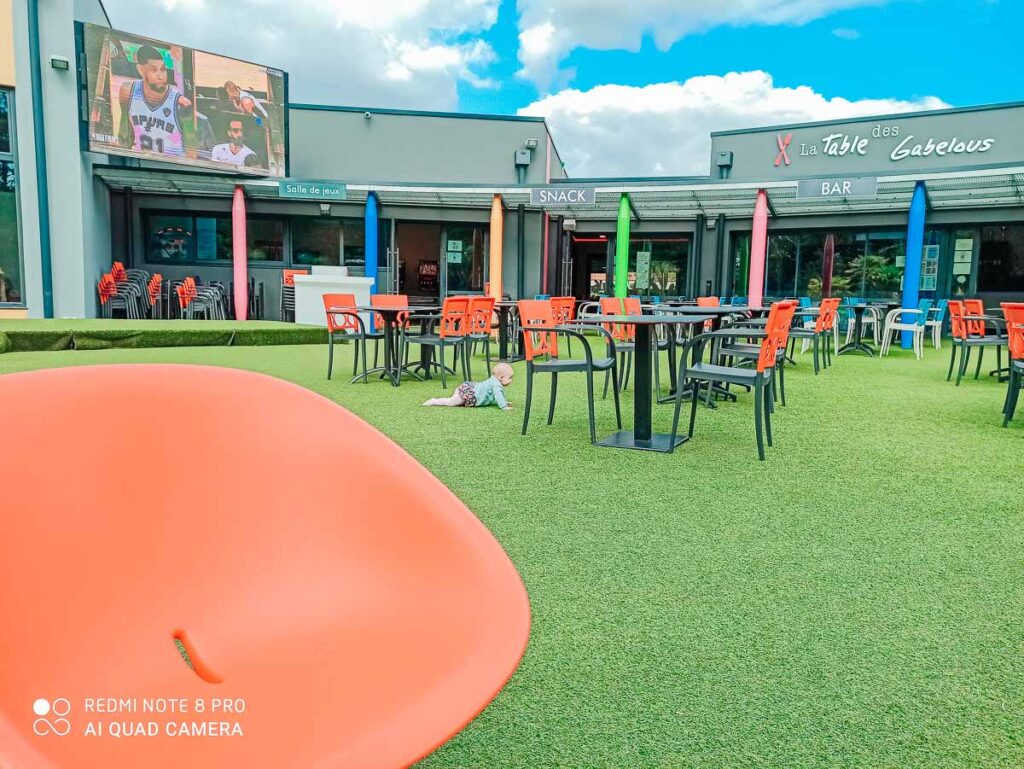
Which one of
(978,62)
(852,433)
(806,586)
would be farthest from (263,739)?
(978,62)

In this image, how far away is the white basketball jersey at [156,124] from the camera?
1418 centimetres

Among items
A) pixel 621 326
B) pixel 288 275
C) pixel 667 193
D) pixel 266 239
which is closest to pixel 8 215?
pixel 266 239

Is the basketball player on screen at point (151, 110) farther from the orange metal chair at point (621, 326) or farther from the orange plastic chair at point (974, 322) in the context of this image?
the orange plastic chair at point (974, 322)

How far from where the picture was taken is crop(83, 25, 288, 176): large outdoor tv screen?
45.4 feet

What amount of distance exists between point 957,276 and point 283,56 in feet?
49.9

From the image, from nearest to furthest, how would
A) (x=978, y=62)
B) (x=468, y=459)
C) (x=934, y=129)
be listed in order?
(x=468, y=459), (x=934, y=129), (x=978, y=62)

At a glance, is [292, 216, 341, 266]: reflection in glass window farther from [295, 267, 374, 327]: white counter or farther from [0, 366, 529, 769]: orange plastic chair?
[0, 366, 529, 769]: orange plastic chair

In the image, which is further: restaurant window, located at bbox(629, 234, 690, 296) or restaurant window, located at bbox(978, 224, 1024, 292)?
restaurant window, located at bbox(629, 234, 690, 296)

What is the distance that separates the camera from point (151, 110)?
1435 cm

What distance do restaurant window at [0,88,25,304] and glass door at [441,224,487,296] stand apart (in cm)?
852

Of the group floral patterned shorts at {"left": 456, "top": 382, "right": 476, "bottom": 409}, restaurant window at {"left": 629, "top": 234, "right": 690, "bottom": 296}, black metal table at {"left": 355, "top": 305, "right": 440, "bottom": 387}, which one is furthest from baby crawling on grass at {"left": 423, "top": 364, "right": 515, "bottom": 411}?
restaurant window at {"left": 629, "top": 234, "right": 690, "bottom": 296}

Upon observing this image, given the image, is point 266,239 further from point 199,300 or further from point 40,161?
point 40,161

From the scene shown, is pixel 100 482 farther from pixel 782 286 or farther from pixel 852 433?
pixel 782 286

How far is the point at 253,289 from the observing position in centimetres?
1678
